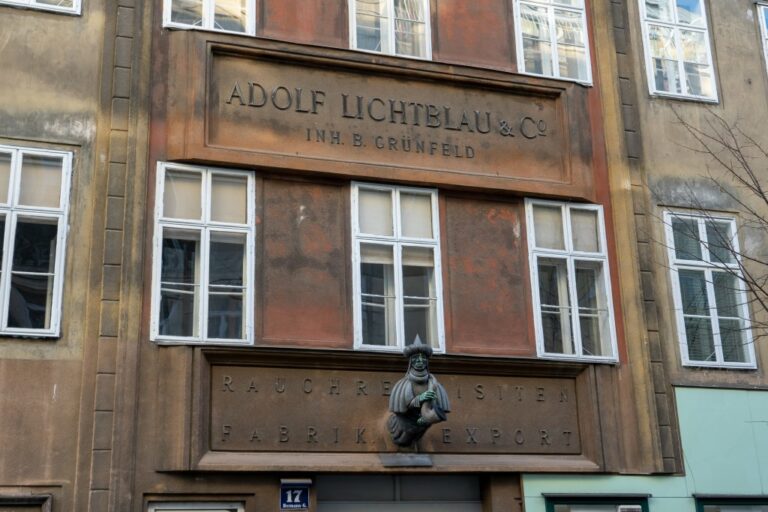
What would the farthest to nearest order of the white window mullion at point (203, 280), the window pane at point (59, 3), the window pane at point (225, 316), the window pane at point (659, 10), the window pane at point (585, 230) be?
the window pane at point (659, 10) < the window pane at point (585, 230) < the window pane at point (59, 3) < the window pane at point (225, 316) < the white window mullion at point (203, 280)

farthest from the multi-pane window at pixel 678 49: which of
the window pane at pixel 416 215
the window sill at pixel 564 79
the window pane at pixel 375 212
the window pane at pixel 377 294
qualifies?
the window pane at pixel 377 294

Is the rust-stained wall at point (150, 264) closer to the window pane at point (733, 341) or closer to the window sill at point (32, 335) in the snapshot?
the window sill at point (32, 335)

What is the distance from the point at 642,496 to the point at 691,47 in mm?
6152

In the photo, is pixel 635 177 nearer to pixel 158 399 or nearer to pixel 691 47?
pixel 691 47

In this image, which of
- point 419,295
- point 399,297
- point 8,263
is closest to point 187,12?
point 8,263

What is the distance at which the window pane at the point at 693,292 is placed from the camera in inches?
548

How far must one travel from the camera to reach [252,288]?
39.5ft

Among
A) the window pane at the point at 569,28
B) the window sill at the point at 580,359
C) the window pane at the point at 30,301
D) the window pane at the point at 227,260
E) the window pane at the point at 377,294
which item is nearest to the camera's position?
the window pane at the point at 30,301

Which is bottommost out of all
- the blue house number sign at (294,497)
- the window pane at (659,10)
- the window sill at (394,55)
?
the blue house number sign at (294,497)

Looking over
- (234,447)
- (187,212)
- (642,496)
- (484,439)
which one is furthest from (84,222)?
(642,496)

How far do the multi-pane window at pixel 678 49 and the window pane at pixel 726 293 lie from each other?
2.47 meters

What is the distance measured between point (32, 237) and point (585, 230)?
254 inches

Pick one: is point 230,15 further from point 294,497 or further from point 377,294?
point 294,497

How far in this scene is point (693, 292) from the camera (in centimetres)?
1403
